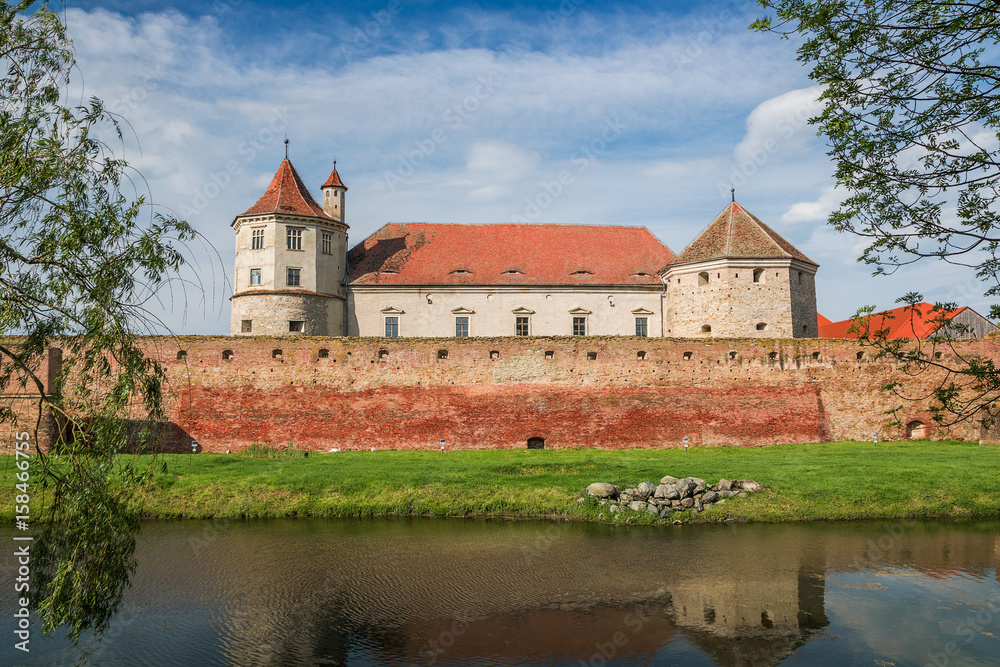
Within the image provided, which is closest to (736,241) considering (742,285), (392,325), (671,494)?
(742,285)

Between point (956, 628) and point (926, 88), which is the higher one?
point (926, 88)

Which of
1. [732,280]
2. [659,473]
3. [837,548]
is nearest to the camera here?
[837,548]

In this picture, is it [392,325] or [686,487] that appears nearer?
[686,487]

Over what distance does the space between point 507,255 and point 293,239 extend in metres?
10.4

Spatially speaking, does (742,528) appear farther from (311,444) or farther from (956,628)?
(311,444)

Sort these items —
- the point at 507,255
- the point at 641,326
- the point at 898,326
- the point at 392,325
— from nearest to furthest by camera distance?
the point at 392,325 < the point at 641,326 < the point at 507,255 < the point at 898,326

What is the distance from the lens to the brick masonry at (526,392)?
24.2 m

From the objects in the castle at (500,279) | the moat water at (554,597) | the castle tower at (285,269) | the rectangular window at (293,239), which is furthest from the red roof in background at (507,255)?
the moat water at (554,597)

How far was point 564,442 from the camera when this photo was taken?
2459cm

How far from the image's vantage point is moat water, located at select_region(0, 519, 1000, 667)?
30.9 feet

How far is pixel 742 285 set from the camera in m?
29.9

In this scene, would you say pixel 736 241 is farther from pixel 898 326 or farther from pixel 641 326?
pixel 898 326

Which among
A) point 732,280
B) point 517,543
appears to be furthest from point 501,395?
point 732,280

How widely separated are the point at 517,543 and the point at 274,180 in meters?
24.3
